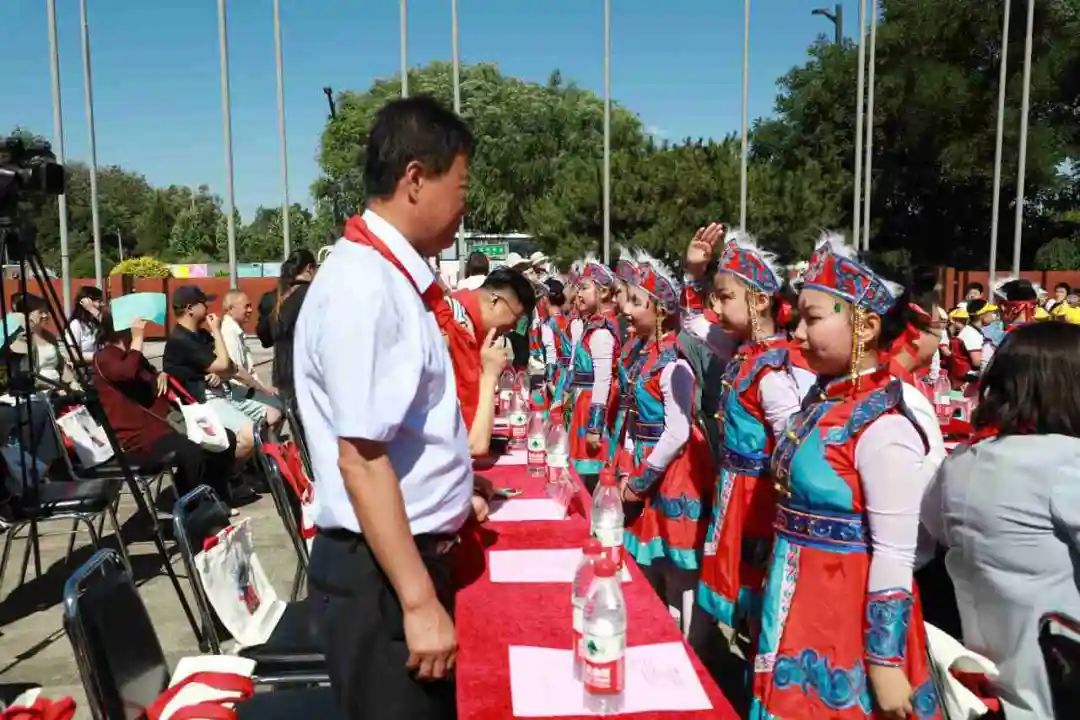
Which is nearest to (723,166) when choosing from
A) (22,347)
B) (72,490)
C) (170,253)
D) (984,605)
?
(22,347)

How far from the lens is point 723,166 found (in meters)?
19.5

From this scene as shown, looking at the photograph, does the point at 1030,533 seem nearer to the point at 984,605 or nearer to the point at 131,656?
the point at 984,605

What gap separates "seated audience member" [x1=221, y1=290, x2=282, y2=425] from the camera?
7016 mm

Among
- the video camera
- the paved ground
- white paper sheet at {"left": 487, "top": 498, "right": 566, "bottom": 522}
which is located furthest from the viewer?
the paved ground

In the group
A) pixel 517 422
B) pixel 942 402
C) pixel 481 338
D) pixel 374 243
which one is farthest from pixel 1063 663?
pixel 942 402

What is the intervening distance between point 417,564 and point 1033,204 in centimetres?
3372

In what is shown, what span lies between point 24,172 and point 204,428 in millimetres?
2799

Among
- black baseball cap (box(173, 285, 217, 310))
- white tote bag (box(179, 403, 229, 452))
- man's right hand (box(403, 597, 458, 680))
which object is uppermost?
black baseball cap (box(173, 285, 217, 310))

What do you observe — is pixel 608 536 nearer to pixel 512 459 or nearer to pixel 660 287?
pixel 512 459

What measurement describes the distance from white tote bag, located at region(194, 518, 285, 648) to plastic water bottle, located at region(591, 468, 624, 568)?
1.23 m

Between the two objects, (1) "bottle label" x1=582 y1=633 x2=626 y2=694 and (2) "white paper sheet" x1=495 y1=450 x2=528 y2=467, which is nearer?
(1) "bottle label" x1=582 y1=633 x2=626 y2=694

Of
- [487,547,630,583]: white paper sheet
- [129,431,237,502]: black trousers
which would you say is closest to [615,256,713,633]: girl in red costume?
[487,547,630,583]: white paper sheet

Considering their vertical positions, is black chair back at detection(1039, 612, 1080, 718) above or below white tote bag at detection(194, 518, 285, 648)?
above

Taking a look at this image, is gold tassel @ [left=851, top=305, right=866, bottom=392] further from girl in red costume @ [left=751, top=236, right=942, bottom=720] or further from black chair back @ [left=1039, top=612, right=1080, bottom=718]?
black chair back @ [left=1039, top=612, right=1080, bottom=718]
